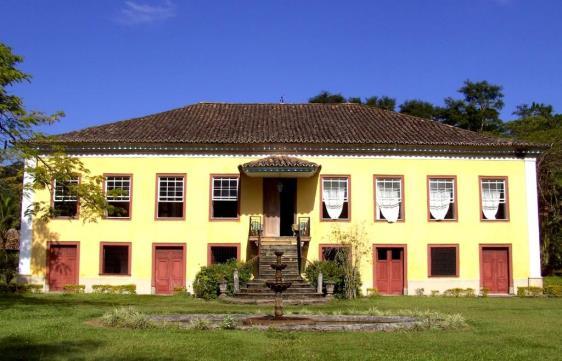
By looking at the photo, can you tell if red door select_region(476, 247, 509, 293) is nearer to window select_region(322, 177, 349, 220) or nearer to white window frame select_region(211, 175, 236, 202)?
window select_region(322, 177, 349, 220)

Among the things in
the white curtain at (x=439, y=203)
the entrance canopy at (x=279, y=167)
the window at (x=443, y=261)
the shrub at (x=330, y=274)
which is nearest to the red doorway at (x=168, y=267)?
the entrance canopy at (x=279, y=167)

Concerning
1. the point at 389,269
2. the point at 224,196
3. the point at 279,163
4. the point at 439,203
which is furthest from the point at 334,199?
the point at 224,196

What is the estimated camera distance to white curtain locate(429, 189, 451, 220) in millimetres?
26094

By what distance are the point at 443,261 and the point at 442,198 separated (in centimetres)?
253

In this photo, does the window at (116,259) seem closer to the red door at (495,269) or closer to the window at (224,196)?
the window at (224,196)

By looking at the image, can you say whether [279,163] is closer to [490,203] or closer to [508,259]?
[490,203]

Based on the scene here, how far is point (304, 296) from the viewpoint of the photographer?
22250 millimetres

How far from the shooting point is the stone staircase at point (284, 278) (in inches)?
867

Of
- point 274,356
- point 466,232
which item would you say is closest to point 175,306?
point 274,356

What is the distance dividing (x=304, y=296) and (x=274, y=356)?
38.5 feet

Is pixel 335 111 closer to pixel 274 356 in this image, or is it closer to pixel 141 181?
pixel 141 181

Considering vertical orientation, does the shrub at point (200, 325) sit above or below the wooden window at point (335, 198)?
below

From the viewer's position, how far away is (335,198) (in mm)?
25891

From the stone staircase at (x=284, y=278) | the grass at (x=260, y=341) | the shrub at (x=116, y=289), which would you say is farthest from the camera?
the shrub at (x=116, y=289)
